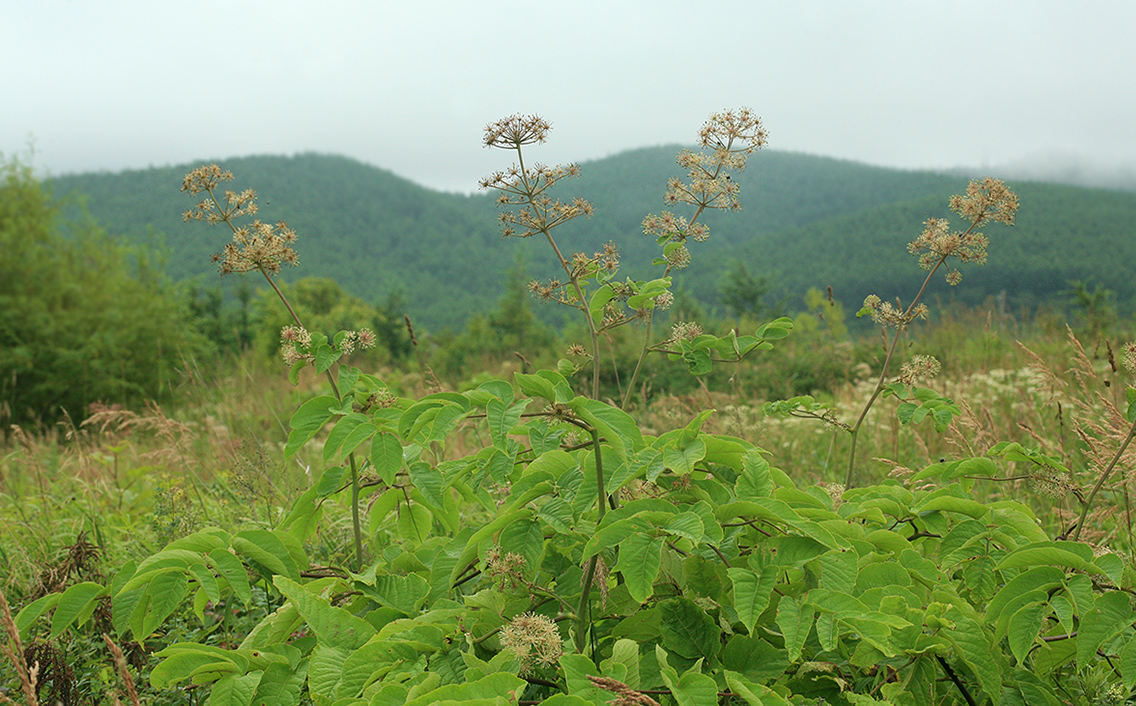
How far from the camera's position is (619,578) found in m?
1.65

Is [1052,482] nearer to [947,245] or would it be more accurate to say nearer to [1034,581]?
[1034,581]

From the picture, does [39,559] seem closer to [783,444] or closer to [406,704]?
[406,704]

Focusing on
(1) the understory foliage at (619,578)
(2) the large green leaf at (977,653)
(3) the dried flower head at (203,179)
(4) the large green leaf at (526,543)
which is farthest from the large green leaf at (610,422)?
(3) the dried flower head at (203,179)

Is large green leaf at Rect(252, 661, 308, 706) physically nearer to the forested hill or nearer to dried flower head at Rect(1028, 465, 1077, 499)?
dried flower head at Rect(1028, 465, 1077, 499)

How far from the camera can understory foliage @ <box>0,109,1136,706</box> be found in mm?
1195

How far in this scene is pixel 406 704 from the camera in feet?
3.43

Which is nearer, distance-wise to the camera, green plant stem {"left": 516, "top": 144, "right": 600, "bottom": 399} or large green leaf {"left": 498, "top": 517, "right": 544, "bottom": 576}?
large green leaf {"left": 498, "top": 517, "right": 544, "bottom": 576}

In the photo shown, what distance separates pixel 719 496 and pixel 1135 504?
9.19 feet

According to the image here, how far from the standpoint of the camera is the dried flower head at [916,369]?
1.91 m

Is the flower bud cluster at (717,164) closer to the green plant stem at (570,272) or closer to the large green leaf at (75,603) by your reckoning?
the green plant stem at (570,272)

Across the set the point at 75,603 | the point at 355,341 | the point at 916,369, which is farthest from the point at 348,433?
the point at 916,369

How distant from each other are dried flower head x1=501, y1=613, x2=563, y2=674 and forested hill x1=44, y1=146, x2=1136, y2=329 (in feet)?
49.6

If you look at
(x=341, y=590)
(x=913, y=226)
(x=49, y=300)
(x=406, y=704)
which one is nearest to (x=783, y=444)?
(x=341, y=590)

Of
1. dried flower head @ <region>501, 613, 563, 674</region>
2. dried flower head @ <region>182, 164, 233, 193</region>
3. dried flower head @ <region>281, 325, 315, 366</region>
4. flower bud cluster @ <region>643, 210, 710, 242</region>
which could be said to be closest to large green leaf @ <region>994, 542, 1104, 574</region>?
dried flower head @ <region>501, 613, 563, 674</region>
